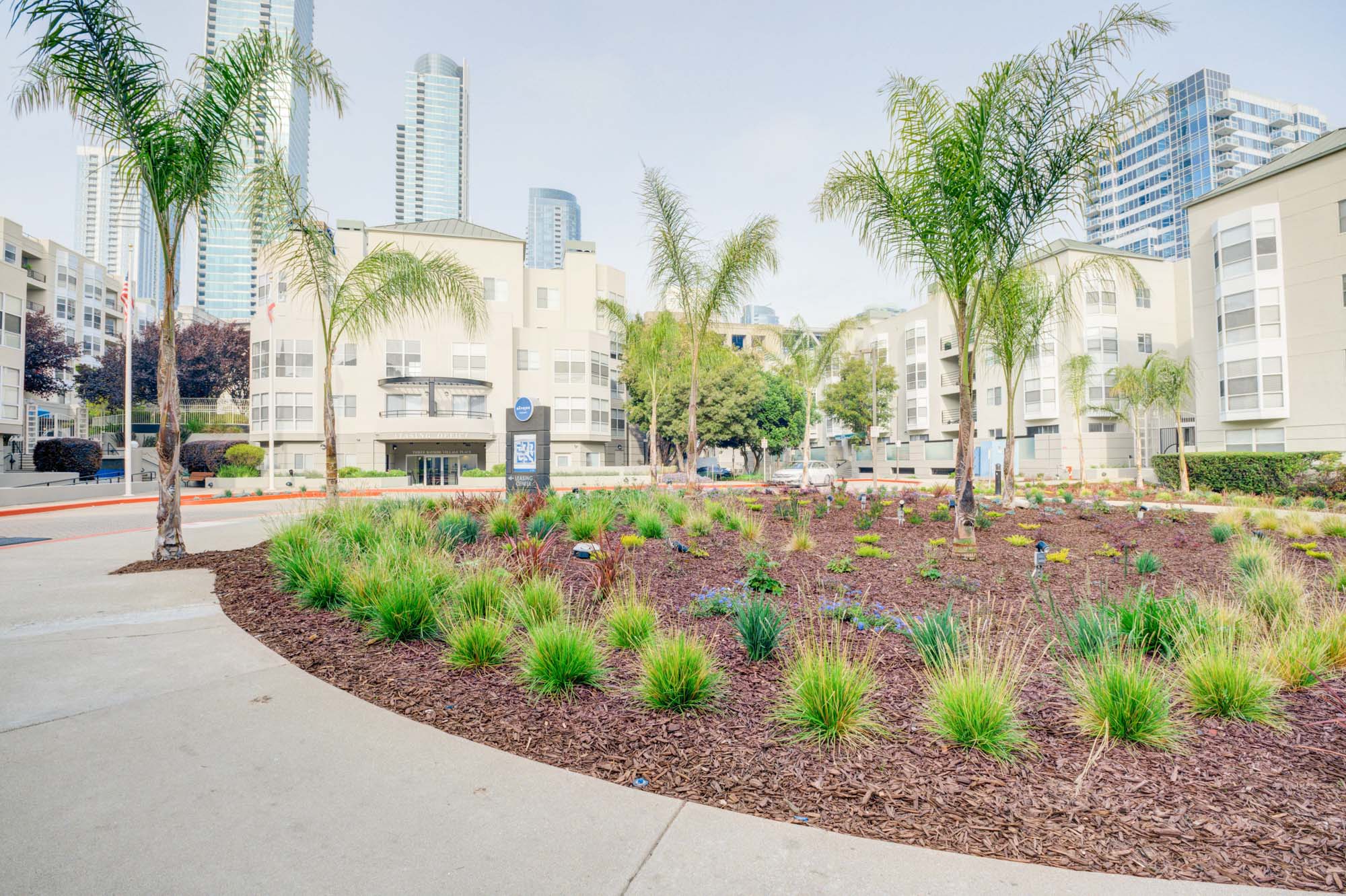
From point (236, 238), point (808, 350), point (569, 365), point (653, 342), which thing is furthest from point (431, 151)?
point (653, 342)

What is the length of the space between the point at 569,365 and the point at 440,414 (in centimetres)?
961

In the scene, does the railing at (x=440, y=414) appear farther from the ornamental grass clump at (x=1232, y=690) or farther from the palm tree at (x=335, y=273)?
the ornamental grass clump at (x=1232, y=690)

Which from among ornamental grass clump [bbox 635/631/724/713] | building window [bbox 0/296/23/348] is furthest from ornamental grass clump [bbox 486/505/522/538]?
building window [bbox 0/296/23/348]

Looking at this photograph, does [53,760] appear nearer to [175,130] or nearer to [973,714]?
[973,714]

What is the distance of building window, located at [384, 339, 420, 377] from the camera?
42.3m

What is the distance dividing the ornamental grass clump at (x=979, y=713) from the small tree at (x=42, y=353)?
5557 centimetres

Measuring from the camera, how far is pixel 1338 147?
82.2 feet

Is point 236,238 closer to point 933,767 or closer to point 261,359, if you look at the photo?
point 261,359

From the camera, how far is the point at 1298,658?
413 centimetres

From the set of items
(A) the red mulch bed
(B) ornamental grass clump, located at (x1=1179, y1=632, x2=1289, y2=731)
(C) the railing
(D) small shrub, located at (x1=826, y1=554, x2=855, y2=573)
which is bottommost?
(A) the red mulch bed

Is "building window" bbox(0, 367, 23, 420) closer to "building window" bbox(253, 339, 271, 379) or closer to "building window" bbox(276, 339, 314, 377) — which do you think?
"building window" bbox(253, 339, 271, 379)

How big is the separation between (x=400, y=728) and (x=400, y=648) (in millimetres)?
1406

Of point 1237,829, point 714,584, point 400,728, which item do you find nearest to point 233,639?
point 400,728

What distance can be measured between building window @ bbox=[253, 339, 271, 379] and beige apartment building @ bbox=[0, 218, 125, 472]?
35.9 ft
